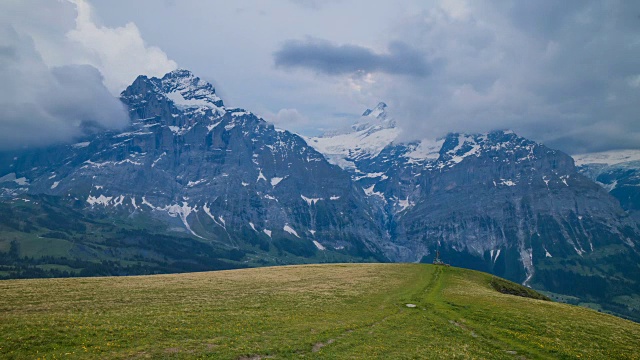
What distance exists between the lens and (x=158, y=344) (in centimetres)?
3522

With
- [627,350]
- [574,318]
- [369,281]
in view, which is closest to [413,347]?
[627,350]

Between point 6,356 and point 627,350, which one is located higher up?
point 6,356

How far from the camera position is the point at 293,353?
35.8 m

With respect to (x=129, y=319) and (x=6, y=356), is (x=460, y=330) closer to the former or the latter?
(x=129, y=319)

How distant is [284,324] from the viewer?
45062 millimetres

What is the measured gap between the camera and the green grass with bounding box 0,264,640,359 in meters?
35.3

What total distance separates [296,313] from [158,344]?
19.2 m

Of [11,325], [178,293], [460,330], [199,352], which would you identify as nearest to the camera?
[199,352]

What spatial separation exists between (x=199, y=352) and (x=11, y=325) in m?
17.2

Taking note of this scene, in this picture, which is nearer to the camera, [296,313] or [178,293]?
[296,313]

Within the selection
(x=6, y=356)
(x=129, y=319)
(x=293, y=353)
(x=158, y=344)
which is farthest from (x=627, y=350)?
(x=6, y=356)

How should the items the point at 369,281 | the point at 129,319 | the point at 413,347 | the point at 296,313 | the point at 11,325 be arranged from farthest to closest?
the point at 369,281 < the point at 296,313 < the point at 129,319 < the point at 413,347 < the point at 11,325

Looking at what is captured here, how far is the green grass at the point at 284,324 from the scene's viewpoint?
116 ft

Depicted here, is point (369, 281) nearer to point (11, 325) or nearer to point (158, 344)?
point (158, 344)
